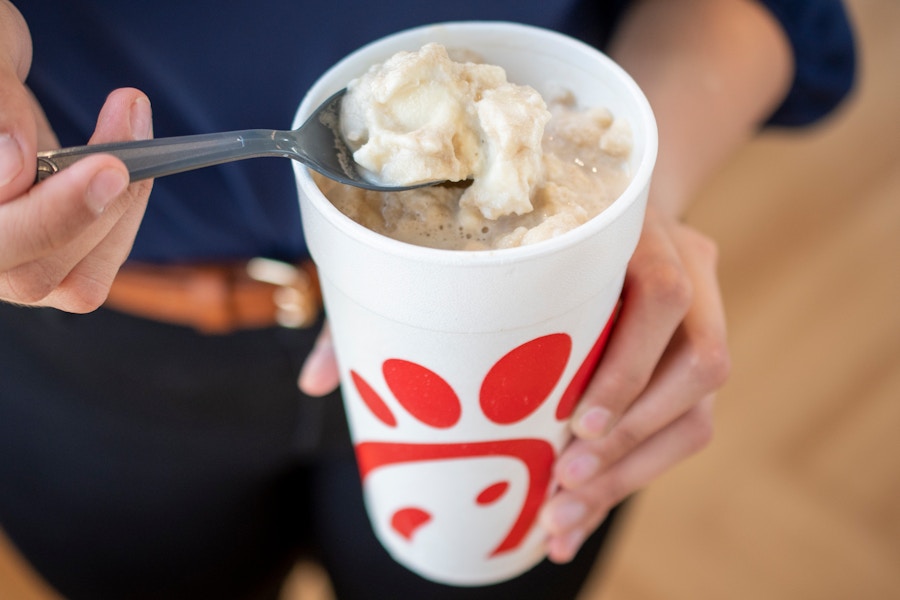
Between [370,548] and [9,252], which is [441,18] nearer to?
[9,252]

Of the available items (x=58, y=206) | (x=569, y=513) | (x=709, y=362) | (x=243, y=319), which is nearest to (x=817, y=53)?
(x=709, y=362)

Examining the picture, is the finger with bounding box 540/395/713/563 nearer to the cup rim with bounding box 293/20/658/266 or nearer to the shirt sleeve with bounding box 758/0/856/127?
the cup rim with bounding box 293/20/658/266

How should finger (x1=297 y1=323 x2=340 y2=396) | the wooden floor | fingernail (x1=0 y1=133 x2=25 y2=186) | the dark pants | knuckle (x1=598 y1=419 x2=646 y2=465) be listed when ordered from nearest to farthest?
fingernail (x1=0 y1=133 x2=25 y2=186) → knuckle (x1=598 y1=419 x2=646 y2=465) → finger (x1=297 y1=323 x2=340 y2=396) → the dark pants → the wooden floor

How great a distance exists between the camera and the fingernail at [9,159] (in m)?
0.42

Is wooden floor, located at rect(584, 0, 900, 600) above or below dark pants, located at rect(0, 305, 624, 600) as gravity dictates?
below

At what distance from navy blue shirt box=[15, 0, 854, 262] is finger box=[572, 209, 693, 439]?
277mm

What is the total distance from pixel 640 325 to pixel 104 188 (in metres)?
0.37

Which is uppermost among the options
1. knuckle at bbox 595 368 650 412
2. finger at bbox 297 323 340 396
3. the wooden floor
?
knuckle at bbox 595 368 650 412

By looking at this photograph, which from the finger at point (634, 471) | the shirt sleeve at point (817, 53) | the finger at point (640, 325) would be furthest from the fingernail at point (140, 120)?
the shirt sleeve at point (817, 53)

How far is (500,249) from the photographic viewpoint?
0.49m

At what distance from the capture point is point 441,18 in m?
0.75

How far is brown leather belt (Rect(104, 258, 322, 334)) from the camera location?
33.7 inches

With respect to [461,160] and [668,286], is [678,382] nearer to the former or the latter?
[668,286]

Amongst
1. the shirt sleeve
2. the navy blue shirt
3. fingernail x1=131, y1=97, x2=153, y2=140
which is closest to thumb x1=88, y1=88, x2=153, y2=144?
fingernail x1=131, y1=97, x2=153, y2=140
